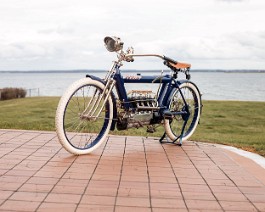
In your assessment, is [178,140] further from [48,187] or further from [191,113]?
[48,187]

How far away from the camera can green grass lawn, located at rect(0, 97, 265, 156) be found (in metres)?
7.47

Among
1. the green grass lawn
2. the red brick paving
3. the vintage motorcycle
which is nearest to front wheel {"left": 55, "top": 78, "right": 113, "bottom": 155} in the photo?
the vintage motorcycle

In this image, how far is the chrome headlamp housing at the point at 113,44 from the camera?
Result: 18.2 feet

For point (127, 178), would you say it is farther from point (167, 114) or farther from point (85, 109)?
point (167, 114)

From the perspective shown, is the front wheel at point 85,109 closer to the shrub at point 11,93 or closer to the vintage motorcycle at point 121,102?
the vintage motorcycle at point 121,102

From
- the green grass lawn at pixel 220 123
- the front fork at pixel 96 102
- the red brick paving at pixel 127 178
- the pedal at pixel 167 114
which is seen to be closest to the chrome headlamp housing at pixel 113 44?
the front fork at pixel 96 102

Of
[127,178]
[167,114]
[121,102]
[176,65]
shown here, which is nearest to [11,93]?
[176,65]

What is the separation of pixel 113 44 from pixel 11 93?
23165mm

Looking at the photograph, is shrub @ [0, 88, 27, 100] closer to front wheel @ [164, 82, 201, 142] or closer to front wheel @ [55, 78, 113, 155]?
front wheel @ [164, 82, 201, 142]

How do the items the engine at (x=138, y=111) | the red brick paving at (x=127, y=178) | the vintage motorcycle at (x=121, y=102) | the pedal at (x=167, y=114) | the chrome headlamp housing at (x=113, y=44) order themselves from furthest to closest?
the pedal at (x=167, y=114) < the engine at (x=138, y=111) < the chrome headlamp housing at (x=113, y=44) < the vintage motorcycle at (x=121, y=102) < the red brick paving at (x=127, y=178)

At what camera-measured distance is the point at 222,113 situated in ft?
42.3

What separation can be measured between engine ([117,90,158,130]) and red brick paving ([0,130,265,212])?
1.26ft

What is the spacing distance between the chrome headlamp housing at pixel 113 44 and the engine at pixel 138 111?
0.68 metres

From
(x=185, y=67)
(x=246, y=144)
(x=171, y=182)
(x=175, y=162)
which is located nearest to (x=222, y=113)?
(x=246, y=144)
